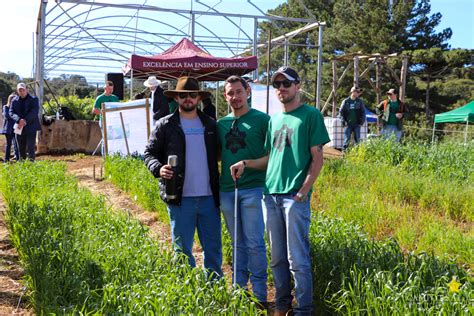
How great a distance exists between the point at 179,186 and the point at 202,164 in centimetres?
23

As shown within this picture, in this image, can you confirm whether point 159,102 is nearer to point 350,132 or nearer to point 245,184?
point 245,184

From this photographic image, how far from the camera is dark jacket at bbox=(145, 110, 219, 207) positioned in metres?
3.71

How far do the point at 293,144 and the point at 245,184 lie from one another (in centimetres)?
51

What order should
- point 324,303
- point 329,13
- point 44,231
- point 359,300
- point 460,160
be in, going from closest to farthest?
point 359,300 < point 324,303 < point 44,231 < point 460,160 < point 329,13

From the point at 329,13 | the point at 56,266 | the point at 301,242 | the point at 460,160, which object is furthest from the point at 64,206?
the point at 329,13

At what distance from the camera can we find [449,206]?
631cm

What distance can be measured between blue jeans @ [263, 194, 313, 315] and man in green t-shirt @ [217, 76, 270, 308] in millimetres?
159

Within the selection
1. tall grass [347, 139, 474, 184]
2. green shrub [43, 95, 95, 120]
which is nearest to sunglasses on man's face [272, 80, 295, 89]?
tall grass [347, 139, 474, 184]

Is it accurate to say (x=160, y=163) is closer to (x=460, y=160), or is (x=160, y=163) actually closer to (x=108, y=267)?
(x=108, y=267)

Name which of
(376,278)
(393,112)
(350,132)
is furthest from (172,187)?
(393,112)

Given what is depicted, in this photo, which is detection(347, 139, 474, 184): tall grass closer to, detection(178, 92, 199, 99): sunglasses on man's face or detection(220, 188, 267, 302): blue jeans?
detection(220, 188, 267, 302): blue jeans

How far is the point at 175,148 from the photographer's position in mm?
3713

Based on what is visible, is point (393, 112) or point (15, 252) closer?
point (15, 252)

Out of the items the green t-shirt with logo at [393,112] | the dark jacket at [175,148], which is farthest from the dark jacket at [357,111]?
the dark jacket at [175,148]
